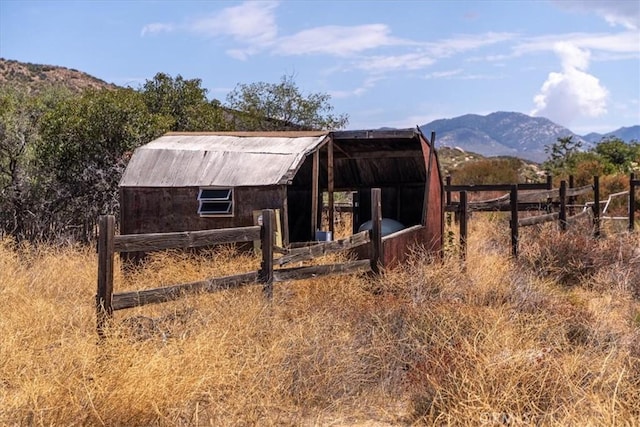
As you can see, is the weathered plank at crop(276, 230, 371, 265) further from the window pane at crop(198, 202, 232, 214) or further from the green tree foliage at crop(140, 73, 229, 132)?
the green tree foliage at crop(140, 73, 229, 132)

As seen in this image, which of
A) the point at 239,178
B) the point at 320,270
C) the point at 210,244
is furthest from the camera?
the point at 239,178

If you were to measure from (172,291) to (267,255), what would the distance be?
1481 mm

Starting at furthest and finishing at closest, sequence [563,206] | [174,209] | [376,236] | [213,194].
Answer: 1. [563,206]
2. [174,209]
3. [213,194]
4. [376,236]

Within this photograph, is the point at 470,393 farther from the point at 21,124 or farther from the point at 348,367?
the point at 21,124

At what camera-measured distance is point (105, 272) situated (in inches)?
247

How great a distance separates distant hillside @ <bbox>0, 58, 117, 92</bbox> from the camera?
55562 millimetres

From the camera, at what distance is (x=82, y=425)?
16.3 feet

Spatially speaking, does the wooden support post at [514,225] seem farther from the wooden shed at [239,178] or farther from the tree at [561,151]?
the tree at [561,151]

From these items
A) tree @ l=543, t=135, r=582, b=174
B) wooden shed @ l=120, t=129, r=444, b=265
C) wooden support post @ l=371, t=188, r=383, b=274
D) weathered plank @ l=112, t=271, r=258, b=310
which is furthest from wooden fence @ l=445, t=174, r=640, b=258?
tree @ l=543, t=135, r=582, b=174

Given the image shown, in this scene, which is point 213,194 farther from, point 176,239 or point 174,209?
point 176,239

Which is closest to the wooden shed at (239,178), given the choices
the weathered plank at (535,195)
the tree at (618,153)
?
the weathered plank at (535,195)

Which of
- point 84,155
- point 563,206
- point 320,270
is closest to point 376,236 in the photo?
point 320,270

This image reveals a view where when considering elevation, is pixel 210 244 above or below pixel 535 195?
below

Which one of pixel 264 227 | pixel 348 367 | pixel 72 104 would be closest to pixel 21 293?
pixel 264 227
